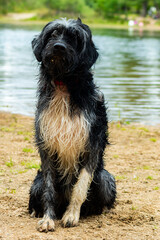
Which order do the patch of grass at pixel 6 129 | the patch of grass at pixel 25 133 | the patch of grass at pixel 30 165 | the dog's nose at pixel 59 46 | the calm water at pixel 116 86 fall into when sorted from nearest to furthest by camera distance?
the dog's nose at pixel 59 46 → the patch of grass at pixel 30 165 → the patch of grass at pixel 25 133 → the patch of grass at pixel 6 129 → the calm water at pixel 116 86

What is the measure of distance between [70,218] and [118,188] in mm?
1409

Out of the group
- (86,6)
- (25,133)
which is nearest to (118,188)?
(25,133)

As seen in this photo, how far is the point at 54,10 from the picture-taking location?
110m

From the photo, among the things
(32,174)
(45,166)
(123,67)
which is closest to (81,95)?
(45,166)

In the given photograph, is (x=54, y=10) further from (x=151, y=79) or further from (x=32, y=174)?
(x=32, y=174)

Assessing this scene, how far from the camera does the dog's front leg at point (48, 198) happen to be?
424 centimetres

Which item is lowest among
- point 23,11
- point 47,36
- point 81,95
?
point 23,11

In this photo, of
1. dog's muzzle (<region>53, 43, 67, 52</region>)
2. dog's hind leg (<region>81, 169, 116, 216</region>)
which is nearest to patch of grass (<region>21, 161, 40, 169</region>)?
dog's hind leg (<region>81, 169, 116, 216</region>)

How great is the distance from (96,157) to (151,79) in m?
12.6

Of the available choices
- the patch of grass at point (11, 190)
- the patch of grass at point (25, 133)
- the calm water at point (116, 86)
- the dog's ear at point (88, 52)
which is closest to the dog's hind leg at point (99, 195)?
the patch of grass at point (11, 190)

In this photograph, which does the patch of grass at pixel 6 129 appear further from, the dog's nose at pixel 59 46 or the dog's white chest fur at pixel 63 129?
the dog's nose at pixel 59 46

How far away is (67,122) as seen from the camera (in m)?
4.32

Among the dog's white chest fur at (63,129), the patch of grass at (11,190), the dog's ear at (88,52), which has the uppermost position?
the dog's ear at (88,52)

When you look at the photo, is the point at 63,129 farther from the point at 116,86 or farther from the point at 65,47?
the point at 116,86
